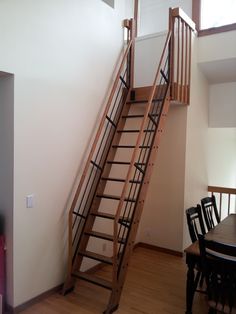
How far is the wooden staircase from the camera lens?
2959 mm

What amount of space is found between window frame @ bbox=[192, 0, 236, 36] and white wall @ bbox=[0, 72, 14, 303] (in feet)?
9.55

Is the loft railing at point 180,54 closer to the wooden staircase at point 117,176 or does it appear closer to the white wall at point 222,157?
the wooden staircase at point 117,176

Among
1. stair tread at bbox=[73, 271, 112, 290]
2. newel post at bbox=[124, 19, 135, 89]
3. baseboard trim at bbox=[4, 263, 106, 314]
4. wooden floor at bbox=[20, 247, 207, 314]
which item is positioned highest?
newel post at bbox=[124, 19, 135, 89]

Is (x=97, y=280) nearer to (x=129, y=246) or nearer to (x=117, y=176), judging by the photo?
(x=129, y=246)

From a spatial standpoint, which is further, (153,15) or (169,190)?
(153,15)

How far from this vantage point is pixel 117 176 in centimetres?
413

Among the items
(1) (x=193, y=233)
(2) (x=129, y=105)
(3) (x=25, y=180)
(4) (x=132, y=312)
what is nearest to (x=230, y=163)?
(2) (x=129, y=105)

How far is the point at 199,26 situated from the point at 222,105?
4.47 ft

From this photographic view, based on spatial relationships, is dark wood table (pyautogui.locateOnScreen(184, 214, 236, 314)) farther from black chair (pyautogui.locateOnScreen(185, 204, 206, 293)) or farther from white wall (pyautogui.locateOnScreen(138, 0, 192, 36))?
white wall (pyautogui.locateOnScreen(138, 0, 192, 36))

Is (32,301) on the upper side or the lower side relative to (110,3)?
lower

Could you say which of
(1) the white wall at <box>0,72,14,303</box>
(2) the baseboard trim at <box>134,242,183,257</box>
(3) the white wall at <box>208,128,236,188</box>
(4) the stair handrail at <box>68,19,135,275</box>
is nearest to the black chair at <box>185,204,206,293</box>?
(2) the baseboard trim at <box>134,242,183,257</box>

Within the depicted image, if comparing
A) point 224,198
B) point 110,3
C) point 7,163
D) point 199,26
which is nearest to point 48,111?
point 7,163

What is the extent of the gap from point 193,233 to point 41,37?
8.06ft

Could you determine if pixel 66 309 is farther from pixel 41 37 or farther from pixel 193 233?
pixel 41 37
